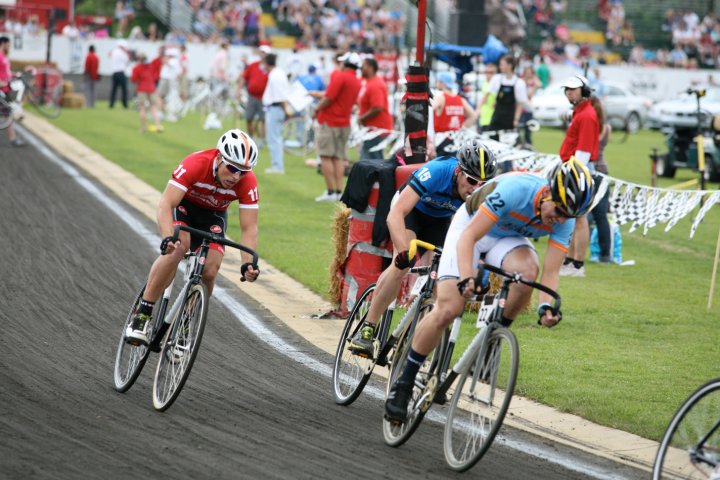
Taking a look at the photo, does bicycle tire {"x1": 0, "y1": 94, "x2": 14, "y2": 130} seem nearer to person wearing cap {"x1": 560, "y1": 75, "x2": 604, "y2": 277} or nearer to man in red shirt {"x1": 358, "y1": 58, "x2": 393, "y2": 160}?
man in red shirt {"x1": 358, "y1": 58, "x2": 393, "y2": 160}

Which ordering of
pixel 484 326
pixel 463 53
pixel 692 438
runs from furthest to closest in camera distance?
1. pixel 463 53
2. pixel 484 326
3. pixel 692 438

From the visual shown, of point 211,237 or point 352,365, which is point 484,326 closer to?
point 352,365

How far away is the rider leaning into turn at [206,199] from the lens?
25.2 feet

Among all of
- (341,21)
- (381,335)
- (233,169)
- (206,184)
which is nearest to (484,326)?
(381,335)

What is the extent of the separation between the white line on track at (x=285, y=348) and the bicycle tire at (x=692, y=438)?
81 centimetres

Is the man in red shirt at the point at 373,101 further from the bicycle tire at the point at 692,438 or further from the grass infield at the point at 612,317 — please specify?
the bicycle tire at the point at 692,438

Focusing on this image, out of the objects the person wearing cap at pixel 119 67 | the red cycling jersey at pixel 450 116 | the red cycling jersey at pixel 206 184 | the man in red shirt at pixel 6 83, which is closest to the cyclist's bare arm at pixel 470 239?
the red cycling jersey at pixel 206 184

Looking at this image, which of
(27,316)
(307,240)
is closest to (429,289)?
(27,316)

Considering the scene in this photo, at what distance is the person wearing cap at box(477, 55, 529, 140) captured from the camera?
20156 mm

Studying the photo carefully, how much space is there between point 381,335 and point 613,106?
116 feet

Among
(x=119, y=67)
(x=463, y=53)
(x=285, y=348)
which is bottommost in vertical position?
(x=285, y=348)

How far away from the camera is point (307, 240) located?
A: 1519cm

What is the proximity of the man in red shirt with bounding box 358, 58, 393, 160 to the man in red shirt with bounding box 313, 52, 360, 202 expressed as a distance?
31cm

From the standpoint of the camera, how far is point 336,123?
18891 millimetres
